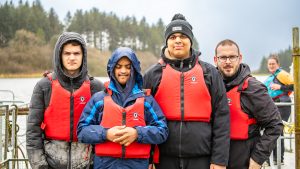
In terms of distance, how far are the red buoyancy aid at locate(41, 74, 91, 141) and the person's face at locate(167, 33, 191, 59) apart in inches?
35.7

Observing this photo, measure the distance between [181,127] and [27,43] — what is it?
53909 mm

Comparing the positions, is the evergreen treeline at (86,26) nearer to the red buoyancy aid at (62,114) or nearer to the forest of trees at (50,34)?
the forest of trees at (50,34)

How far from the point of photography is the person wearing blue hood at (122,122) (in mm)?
3059

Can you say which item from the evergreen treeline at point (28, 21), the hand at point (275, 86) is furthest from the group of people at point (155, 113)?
the evergreen treeline at point (28, 21)

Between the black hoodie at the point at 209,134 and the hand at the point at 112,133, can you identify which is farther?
the black hoodie at the point at 209,134

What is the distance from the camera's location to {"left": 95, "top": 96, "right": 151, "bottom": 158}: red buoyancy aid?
3094mm

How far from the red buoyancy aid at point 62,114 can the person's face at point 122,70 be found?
40 cm

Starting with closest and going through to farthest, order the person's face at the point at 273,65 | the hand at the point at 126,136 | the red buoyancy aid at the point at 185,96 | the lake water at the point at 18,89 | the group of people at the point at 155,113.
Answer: the hand at the point at 126,136
the group of people at the point at 155,113
the red buoyancy aid at the point at 185,96
the person's face at the point at 273,65
the lake water at the point at 18,89

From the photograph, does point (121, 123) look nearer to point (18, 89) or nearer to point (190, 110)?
point (190, 110)

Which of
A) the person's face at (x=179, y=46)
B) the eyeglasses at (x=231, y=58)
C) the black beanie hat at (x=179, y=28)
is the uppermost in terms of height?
the black beanie hat at (x=179, y=28)

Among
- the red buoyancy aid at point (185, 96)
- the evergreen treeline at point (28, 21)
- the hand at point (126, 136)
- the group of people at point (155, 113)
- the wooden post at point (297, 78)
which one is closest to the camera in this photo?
the hand at point (126, 136)

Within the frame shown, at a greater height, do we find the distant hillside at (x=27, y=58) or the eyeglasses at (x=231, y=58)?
the distant hillside at (x=27, y=58)

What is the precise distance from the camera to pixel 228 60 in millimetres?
3479

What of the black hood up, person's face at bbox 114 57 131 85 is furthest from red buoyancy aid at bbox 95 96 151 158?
the black hood up
